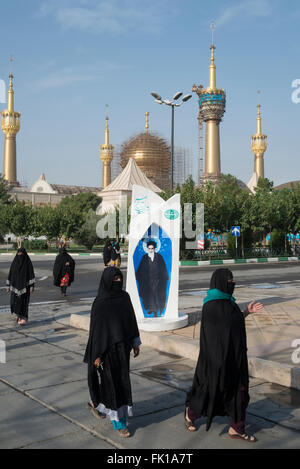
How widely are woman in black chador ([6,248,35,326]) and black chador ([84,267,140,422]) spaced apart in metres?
5.22

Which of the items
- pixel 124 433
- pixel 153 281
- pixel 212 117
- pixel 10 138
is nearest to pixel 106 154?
pixel 10 138

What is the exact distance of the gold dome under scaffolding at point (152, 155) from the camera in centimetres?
9881

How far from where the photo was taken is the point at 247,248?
113 ft

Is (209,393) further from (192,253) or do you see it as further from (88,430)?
(192,253)

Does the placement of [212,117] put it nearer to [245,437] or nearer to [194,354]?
[194,354]

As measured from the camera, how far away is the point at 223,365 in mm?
3902

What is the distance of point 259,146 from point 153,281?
116m

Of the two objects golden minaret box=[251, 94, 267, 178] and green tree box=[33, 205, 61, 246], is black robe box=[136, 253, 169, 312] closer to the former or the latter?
green tree box=[33, 205, 61, 246]

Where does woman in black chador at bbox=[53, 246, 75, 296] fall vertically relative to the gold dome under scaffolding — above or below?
below

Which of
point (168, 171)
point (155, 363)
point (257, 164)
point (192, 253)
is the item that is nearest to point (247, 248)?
point (192, 253)

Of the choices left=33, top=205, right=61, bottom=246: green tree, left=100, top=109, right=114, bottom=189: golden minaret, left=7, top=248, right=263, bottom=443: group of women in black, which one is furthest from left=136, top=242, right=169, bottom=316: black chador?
left=100, top=109, right=114, bottom=189: golden minaret

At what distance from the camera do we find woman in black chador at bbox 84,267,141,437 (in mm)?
4086

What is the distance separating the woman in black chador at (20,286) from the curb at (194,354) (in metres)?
0.97

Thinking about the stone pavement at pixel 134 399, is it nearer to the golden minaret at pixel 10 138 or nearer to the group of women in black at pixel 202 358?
the group of women in black at pixel 202 358
